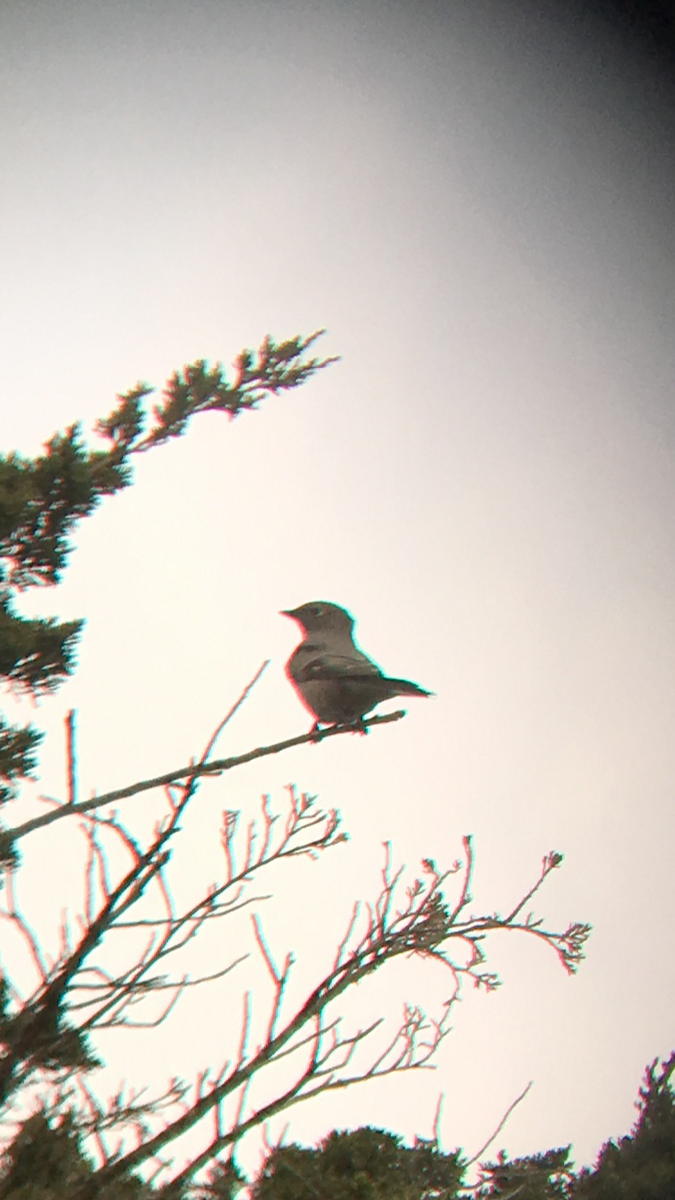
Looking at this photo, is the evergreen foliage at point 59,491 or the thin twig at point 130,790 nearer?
the thin twig at point 130,790

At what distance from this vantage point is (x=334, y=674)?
159 inches

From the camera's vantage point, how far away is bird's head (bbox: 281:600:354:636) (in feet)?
15.5

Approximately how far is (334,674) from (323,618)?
2.58ft

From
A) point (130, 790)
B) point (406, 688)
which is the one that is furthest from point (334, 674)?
point (130, 790)

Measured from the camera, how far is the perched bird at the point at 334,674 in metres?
3.88

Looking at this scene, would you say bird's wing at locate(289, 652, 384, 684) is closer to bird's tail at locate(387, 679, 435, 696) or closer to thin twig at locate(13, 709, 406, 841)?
bird's tail at locate(387, 679, 435, 696)

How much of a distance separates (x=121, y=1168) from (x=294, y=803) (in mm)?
1321

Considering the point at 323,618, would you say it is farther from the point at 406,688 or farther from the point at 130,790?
the point at 130,790

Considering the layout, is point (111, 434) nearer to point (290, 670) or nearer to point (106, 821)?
point (290, 670)

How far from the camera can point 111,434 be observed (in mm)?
5379

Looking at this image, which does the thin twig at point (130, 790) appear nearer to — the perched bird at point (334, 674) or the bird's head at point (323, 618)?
the perched bird at point (334, 674)

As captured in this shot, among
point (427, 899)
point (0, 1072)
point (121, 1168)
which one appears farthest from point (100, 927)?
point (427, 899)

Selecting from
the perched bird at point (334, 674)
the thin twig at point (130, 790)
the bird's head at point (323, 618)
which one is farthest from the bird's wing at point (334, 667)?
the thin twig at point (130, 790)

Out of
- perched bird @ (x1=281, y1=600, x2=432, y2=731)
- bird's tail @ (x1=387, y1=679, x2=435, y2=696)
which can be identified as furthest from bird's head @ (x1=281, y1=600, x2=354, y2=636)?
bird's tail @ (x1=387, y1=679, x2=435, y2=696)
